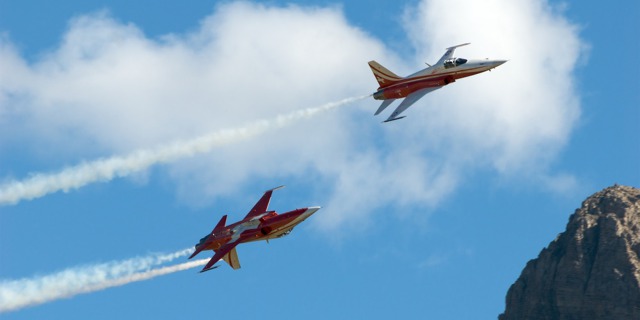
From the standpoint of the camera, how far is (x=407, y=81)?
183 meters

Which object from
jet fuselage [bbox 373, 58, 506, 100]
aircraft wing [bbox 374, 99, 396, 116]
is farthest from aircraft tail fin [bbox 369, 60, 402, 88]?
aircraft wing [bbox 374, 99, 396, 116]

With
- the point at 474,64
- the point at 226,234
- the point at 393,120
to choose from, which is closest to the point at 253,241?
the point at 226,234

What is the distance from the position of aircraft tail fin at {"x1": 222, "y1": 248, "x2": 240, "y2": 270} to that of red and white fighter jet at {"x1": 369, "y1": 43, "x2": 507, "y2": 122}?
23198 mm

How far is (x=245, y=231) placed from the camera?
17062cm

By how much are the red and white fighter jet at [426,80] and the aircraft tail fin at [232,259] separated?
23.2 metres

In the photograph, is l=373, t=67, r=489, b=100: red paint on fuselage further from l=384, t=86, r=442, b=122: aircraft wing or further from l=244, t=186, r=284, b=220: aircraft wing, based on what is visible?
l=244, t=186, r=284, b=220: aircraft wing

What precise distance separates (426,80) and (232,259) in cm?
3024

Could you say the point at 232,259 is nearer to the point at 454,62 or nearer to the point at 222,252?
the point at 222,252

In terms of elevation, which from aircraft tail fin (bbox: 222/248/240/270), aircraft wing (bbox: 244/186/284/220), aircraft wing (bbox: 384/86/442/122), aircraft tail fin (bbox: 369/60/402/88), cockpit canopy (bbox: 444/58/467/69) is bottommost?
aircraft tail fin (bbox: 222/248/240/270)

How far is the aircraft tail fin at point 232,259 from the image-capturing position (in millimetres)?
171375

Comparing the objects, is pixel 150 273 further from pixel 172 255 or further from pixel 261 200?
pixel 261 200

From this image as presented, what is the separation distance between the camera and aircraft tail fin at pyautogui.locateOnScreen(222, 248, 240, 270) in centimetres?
17138

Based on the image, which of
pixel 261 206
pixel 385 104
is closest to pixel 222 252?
pixel 261 206

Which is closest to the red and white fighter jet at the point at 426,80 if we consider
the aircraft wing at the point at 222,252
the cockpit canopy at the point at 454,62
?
the cockpit canopy at the point at 454,62
